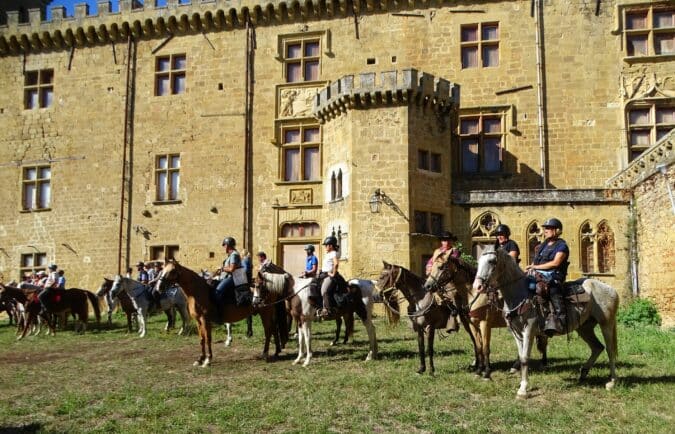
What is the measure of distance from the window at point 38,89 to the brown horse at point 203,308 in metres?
19.3

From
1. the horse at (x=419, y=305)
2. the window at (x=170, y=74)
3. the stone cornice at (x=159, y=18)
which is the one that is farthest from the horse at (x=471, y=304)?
the window at (x=170, y=74)

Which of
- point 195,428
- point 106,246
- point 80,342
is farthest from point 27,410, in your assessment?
point 106,246

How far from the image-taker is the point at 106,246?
967 inches

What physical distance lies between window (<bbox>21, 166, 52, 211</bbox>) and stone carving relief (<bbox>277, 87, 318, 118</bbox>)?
426 inches

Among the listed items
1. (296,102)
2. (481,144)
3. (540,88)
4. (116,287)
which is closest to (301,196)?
(296,102)

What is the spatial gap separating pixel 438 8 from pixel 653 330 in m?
13.7

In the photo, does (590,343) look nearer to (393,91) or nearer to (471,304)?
(471,304)

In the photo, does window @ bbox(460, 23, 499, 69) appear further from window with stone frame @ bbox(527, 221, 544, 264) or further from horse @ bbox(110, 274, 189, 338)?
horse @ bbox(110, 274, 189, 338)

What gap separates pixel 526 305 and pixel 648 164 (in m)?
11.2

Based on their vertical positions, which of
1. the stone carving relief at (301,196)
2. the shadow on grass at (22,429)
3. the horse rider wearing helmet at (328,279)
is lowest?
the shadow on grass at (22,429)

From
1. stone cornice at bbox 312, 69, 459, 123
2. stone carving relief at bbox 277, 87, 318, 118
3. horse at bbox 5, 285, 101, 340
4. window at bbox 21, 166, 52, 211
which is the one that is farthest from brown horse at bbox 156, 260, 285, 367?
window at bbox 21, 166, 52, 211

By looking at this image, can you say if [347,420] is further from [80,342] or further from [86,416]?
[80,342]

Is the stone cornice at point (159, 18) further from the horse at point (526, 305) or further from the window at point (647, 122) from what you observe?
the horse at point (526, 305)

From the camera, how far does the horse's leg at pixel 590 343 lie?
332 inches
